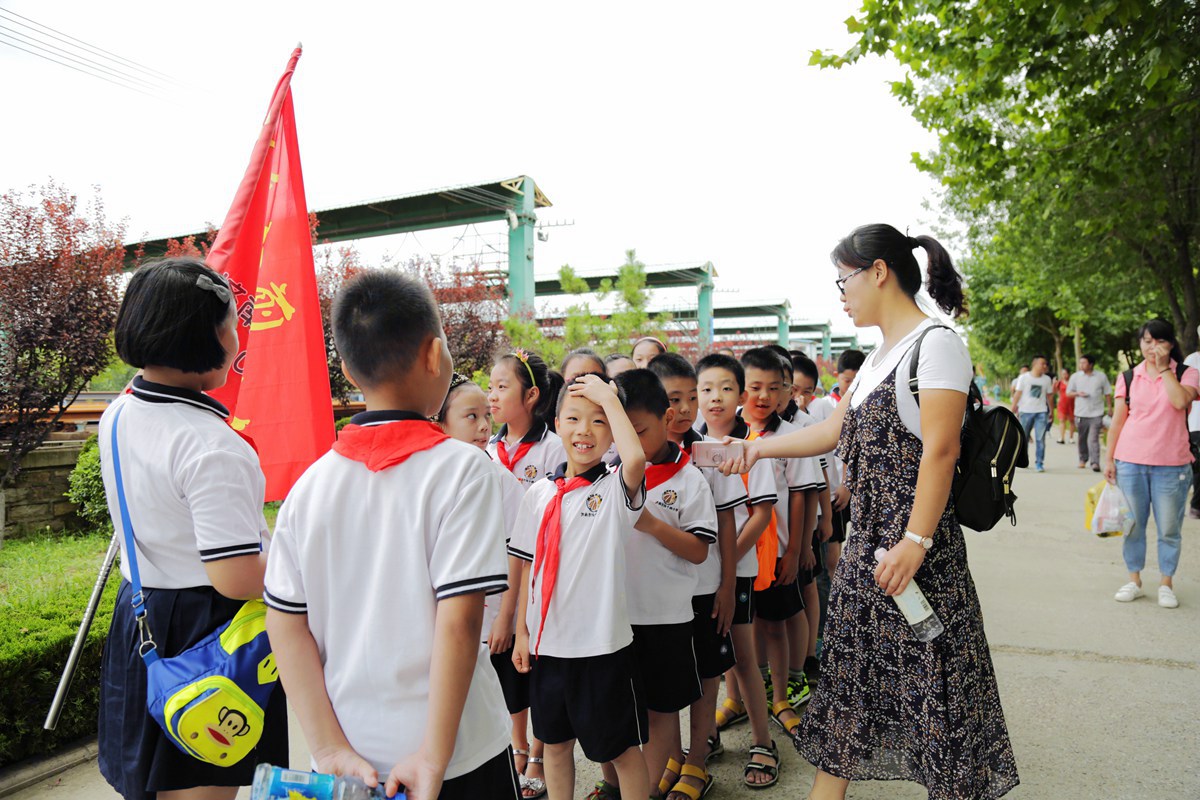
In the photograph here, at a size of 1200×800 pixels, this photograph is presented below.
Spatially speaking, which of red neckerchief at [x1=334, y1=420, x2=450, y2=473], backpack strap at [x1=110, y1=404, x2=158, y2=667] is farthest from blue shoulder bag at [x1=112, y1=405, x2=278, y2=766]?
red neckerchief at [x1=334, y1=420, x2=450, y2=473]

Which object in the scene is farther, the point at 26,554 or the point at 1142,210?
the point at 1142,210

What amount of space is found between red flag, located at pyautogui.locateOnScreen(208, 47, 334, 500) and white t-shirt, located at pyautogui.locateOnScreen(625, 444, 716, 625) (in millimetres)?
1200

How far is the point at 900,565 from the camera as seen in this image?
6.37ft

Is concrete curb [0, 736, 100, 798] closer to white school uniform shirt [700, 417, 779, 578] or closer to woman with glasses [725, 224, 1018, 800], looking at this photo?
white school uniform shirt [700, 417, 779, 578]

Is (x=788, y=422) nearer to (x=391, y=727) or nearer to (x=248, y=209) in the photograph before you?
(x=248, y=209)

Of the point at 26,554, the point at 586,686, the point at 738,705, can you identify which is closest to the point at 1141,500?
the point at 738,705

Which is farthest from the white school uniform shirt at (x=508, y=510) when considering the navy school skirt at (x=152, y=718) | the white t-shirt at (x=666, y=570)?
the navy school skirt at (x=152, y=718)

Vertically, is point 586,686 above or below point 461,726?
below

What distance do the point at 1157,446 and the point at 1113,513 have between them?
0.51m

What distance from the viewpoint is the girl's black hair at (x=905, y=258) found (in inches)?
85.0

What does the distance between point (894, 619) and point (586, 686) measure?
2.95 feet

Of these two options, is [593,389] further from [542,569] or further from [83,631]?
[83,631]

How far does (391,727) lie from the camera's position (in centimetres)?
129

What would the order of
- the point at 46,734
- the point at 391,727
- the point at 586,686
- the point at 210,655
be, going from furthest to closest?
the point at 46,734 → the point at 586,686 → the point at 210,655 → the point at 391,727
